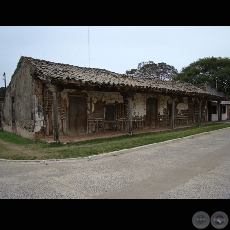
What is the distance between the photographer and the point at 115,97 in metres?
13.2

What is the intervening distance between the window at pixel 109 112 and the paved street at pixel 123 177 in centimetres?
580

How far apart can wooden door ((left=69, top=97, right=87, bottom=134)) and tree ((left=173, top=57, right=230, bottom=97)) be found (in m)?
25.1

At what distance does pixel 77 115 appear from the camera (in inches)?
451

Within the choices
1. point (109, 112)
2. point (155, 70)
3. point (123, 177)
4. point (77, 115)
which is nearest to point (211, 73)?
point (155, 70)

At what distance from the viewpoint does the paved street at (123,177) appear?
381 centimetres

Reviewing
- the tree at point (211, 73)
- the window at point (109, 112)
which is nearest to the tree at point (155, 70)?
the tree at point (211, 73)

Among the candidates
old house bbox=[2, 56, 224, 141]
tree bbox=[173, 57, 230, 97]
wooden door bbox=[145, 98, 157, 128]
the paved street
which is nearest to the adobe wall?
old house bbox=[2, 56, 224, 141]

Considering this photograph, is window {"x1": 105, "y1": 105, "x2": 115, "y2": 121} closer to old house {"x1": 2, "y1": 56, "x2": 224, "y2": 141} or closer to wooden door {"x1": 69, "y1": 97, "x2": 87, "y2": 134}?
old house {"x1": 2, "y1": 56, "x2": 224, "y2": 141}

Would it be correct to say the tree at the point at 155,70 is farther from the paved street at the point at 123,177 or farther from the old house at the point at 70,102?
the paved street at the point at 123,177

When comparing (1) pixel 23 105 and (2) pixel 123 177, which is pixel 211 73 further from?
(2) pixel 123 177

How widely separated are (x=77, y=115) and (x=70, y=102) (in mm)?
807
